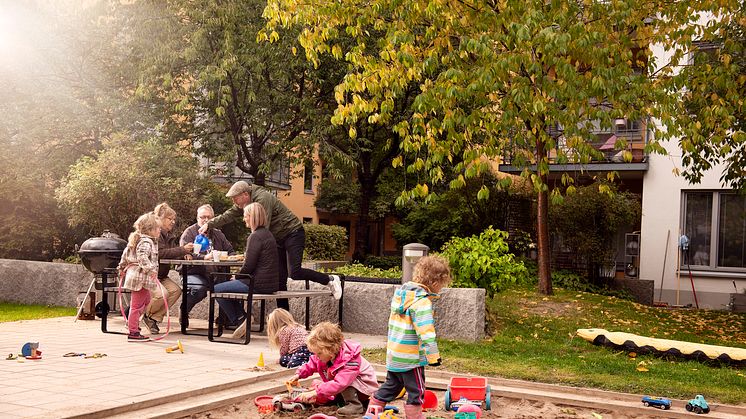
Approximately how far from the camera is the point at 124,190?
1495 cm

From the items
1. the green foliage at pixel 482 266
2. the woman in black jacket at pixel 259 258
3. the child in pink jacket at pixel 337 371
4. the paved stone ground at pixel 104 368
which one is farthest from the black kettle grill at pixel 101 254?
the child in pink jacket at pixel 337 371

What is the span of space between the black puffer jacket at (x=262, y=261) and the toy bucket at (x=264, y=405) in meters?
3.22

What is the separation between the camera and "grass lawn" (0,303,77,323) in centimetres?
1193

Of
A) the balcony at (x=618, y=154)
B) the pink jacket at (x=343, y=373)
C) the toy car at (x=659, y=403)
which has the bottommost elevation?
the toy car at (x=659, y=403)

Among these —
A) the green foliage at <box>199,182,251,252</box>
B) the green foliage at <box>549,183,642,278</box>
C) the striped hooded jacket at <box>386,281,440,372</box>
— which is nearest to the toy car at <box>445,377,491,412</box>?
the striped hooded jacket at <box>386,281,440,372</box>

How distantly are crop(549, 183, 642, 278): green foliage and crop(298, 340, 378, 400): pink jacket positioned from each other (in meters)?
16.0

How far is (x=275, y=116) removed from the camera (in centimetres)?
2069

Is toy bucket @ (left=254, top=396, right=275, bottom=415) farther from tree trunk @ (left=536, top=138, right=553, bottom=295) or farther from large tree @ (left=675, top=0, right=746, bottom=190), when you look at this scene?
tree trunk @ (left=536, top=138, right=553, bottom=295)

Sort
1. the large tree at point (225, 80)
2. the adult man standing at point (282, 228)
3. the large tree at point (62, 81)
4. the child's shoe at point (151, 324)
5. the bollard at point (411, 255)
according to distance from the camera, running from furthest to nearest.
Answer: the large tree at point (62, 81), the large tree at point (225, 80), the bollard at point (411, 255), the adult man standing at point (282, 228), the child's shoe at point (151, 324)

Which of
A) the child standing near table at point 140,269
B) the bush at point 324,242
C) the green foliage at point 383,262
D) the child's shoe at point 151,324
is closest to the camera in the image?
the child standing near table at point 140,269

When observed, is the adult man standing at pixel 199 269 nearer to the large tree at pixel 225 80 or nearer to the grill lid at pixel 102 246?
the grill lid at pixel 102 246

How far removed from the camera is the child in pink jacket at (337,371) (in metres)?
6.13

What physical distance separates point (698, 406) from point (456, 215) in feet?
61.7

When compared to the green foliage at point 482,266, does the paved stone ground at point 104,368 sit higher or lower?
lower
